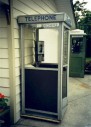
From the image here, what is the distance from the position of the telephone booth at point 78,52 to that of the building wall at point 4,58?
562cm

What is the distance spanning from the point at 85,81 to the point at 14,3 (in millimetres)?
5671

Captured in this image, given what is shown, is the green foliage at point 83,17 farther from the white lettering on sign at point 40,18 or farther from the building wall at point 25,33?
the white lettering on sign at point 40,18

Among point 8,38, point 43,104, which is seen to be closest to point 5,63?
point 8,38

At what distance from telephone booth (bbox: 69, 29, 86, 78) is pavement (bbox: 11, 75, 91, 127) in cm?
192

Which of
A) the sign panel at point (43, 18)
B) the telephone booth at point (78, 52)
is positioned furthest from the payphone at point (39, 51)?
the telephone booth at point (78, 52)

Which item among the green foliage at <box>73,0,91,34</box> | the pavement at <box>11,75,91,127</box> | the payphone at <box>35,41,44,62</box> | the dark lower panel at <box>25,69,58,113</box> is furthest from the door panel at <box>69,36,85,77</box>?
the green foliage at <box>73,0,91,34</box>

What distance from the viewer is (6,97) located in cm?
449

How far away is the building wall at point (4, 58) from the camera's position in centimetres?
427

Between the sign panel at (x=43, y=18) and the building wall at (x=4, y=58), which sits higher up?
the sign panel at (x=43, y=18)

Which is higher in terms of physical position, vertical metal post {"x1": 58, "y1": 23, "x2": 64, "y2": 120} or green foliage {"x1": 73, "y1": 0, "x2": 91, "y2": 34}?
green foliage {"x1": 73, "y1": 0, "x2": 91, "y2": 34}

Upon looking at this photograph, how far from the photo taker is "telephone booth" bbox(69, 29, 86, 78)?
943 cm

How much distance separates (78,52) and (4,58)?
5.72 m

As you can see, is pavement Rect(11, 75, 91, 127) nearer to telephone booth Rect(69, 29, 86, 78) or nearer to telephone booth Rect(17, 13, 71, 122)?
telephone booth Rect(17, 13, 71, 122)

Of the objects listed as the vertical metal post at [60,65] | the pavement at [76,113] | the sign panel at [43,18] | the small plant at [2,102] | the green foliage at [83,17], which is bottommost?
the pavement at [76,113]
